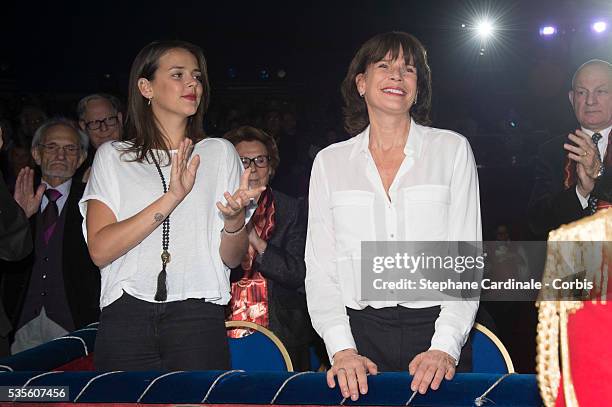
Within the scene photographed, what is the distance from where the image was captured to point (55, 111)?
34.0 feet

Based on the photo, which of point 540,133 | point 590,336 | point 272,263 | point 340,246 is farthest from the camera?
point 540,133

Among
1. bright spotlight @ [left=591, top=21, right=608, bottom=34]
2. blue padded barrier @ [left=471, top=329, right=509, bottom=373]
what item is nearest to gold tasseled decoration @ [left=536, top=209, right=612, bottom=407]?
blue padded barrier @ [left=471, top=329, right=509, bottom=373]

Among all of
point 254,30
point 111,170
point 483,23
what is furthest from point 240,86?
point 111,170

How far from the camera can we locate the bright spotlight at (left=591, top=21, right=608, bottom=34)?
10867 mm

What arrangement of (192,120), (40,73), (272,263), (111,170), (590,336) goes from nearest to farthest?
(590,336), (111,170), (192,120), (272,263), (40,73)

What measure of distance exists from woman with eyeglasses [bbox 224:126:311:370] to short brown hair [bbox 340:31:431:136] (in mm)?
1102

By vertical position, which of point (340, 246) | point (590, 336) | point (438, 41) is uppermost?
point (438, 41)

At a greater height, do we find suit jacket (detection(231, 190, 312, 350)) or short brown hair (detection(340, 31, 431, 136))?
short brown hair (detection(340, 31, 431, 136))

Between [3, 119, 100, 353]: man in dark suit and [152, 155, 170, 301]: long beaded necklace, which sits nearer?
[152, 155, 170, 301]: long beaded necklace

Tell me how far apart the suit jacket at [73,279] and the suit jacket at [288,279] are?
765 millimetres

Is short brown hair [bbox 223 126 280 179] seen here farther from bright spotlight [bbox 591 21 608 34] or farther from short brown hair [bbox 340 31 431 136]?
bright spotlight [bbox 591 21 608 34]

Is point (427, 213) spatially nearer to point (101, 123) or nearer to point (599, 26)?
point (101, 123)

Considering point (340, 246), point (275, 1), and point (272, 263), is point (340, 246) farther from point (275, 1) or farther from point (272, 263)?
point (275, 1)

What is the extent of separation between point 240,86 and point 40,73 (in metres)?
3.05
